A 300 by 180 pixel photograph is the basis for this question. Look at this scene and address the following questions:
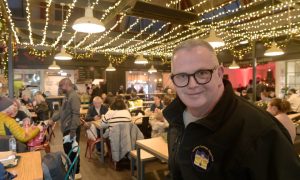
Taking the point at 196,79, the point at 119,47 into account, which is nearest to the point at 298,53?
the point at 119,47

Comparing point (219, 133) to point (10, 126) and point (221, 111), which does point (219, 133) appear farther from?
point (10, 126)

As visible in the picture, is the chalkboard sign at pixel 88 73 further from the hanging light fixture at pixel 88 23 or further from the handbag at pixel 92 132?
the hanging light fixture at pixel 88 23

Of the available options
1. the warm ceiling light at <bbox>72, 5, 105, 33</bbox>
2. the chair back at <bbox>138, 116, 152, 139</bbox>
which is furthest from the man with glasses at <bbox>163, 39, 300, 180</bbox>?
the chair back at <bbox>138, 116, 152, 139</bbox>

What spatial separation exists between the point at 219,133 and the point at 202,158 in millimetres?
126

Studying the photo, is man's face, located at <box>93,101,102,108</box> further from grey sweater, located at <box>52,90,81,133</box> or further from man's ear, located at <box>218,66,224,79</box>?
man's ear, located at <box>218,66,224,79</box>

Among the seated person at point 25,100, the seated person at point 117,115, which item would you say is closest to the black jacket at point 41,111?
the seated person at point 25,100

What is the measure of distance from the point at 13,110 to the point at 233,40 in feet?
26.6

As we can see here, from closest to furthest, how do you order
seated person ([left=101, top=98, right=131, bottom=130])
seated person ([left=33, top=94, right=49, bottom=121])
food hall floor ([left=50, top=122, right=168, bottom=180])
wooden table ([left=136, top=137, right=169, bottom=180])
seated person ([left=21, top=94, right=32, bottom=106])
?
1. wooden table ([left=136, top=137, right=169, bottom=180])
2. food hall floor ([left=50, top=122, right=168, bottom=180])
3. seated person ([left=101, top=98, right=131, bottom=130])
4. seated person ([left=33, top=94, right=49, bottom=121])
5. seated person ([left=21, top=94, right=32, bottom=106])

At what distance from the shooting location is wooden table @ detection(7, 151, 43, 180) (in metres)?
2.16

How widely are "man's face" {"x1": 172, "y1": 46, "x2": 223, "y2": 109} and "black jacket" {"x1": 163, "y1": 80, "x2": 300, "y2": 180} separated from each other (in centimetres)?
6

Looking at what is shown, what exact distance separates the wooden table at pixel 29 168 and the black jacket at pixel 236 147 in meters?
1.56

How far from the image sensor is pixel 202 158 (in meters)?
1.05

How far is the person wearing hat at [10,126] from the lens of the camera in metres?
3.12

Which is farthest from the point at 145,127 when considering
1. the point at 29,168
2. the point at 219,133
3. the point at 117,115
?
the point at 219,133
